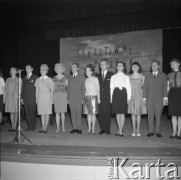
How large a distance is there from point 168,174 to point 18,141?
2.16 meters

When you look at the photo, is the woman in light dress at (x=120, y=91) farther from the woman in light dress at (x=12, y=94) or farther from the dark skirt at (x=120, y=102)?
the woman in light dress at (x=12, y=94)

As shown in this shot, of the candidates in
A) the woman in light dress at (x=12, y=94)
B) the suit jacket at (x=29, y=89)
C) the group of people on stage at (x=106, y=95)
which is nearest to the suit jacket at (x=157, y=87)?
the group of people on stage at (x=106, y=95)

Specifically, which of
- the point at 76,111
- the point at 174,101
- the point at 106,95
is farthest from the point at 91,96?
the point at 174,101

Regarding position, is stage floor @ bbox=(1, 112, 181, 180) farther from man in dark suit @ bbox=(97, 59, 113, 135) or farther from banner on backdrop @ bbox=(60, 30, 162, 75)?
banner on backdrop @ bbox=(60, 30, 162, 75)

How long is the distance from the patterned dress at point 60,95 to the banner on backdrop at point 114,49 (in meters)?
3.61

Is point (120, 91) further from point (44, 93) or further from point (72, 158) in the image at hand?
point (72, 158)

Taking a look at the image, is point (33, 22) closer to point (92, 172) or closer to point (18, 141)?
point (18, 141)

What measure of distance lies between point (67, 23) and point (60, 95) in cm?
442

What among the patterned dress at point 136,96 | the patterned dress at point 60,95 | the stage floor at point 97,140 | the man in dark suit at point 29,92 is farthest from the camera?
the man in dark suit at point 29,92

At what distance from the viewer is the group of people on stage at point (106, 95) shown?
13.5 ft

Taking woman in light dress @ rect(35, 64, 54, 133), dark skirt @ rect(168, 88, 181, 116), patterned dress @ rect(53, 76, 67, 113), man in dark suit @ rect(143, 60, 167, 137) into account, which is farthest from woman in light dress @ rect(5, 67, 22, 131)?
dark skirt @ rect(168, 88, 181, 116)

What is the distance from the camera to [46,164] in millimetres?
2748

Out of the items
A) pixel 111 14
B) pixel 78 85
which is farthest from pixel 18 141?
pixel 111 14

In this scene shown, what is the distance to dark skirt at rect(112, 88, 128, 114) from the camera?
13.8 ft
